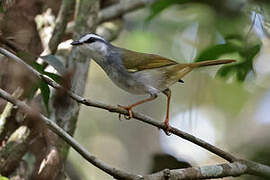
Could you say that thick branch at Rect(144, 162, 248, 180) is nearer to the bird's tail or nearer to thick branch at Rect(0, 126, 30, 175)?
the bird's tail

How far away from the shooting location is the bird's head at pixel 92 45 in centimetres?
331

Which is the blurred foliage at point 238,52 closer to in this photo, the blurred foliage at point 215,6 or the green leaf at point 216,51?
the green leaf at point 216,51

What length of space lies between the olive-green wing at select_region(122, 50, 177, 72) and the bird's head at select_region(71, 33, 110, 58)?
0.79ft

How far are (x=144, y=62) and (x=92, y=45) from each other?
1.45 ft

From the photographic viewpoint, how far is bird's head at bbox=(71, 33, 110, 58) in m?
3.31

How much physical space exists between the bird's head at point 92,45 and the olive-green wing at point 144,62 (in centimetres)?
24

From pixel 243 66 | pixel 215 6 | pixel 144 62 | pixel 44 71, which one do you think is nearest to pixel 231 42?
pixel 243 66

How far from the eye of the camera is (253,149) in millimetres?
1848

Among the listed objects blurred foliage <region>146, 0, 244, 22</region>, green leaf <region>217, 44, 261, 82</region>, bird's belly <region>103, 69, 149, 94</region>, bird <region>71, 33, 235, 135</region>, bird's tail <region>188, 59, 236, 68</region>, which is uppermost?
blurred foliage <region>146, 0, 244, 22</region>

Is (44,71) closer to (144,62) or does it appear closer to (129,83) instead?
(129,83)

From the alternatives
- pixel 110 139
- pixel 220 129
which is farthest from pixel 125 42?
pixel 220 129

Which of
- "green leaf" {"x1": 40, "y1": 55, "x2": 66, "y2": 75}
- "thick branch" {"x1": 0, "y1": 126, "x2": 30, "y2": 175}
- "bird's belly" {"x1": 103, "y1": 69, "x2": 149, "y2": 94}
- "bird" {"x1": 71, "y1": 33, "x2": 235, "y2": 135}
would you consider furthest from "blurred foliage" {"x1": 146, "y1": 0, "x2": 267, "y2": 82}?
"thick branch" {"x1": 0, "y1": 126, "x2": 30, "y2": 175}

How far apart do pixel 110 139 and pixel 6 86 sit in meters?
2.69

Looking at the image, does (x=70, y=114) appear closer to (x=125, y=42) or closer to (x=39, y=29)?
(x=39, y=29)
